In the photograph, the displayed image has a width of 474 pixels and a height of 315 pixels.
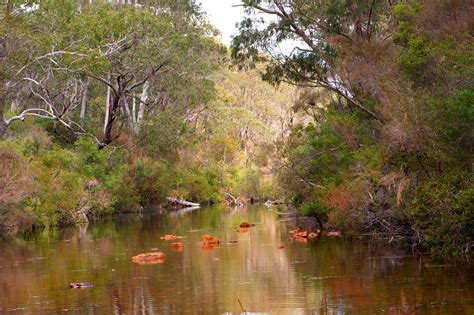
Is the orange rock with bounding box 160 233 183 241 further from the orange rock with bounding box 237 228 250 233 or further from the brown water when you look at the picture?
the orange rock with bounding box 237 228 250 233

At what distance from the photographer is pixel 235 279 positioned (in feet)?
59.7

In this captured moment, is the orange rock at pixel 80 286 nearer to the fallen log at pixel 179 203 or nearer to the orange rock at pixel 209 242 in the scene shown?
the orange rock at pixel 209 242

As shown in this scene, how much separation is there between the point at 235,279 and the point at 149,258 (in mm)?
4907

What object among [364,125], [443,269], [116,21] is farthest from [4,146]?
[443,269]

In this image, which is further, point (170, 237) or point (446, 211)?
point (170, 237)

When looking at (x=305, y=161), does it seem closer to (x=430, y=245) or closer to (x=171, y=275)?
(x=430, y=245)

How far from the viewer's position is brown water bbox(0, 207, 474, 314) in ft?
47.2

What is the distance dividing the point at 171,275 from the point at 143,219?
78.5 ft

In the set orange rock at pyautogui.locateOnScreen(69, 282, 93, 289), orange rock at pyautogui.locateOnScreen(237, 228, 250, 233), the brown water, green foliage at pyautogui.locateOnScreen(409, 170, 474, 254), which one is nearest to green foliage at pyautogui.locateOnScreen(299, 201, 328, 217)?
the brown water

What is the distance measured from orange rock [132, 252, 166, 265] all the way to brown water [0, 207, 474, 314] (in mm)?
272

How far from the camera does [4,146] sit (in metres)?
31.0

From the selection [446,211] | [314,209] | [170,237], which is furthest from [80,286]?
[314,209]

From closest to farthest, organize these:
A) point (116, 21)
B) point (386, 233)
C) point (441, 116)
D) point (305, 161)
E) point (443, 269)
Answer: point (443, 269) → point (441, 116) → point (386, 233) → point (305, 161) → point (116, 21)

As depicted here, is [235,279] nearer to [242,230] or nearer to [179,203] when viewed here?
[242,230]
